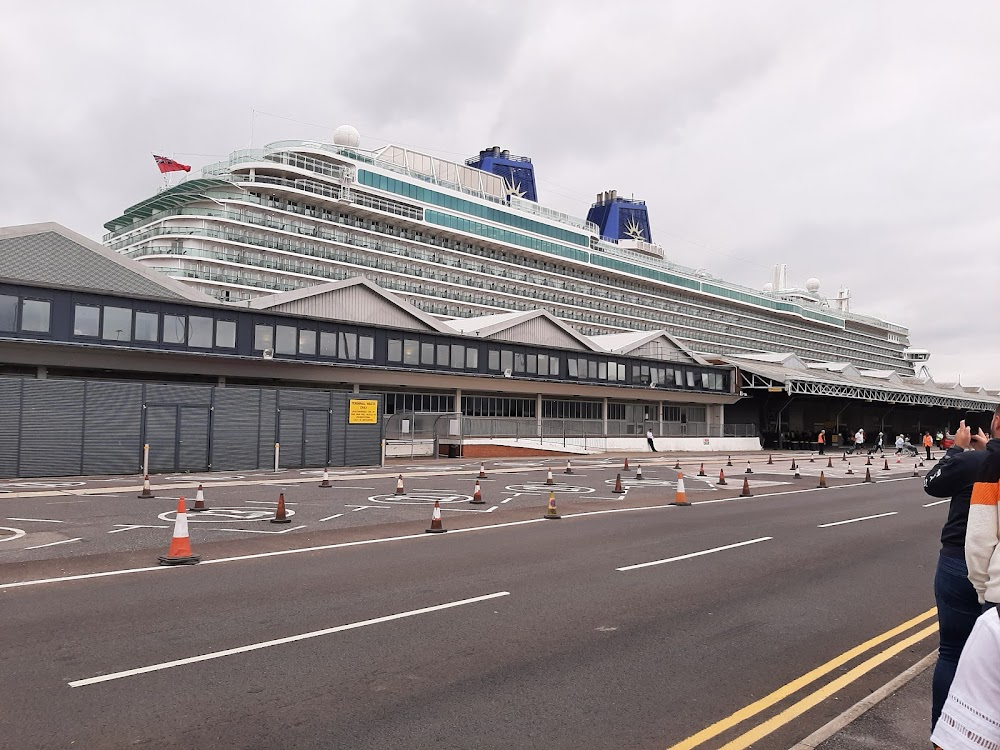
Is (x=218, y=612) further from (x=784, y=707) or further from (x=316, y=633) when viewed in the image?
(x=784, y=707)

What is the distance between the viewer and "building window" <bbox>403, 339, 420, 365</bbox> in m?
44.0

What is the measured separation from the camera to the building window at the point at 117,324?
106 feet

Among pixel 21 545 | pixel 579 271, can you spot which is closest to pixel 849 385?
pixel 579 271

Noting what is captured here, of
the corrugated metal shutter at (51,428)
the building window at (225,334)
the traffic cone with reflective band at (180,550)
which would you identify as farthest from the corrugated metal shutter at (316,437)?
the traffic cone with reflective band at (180,550)

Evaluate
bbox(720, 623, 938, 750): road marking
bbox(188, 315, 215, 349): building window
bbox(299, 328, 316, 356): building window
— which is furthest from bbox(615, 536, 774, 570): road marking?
bbox(299, 328, 316, 356): building window

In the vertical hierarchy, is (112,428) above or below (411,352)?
below

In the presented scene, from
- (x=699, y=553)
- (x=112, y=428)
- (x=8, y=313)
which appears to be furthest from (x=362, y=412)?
(x=699, y=553)

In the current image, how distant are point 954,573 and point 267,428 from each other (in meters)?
26.9

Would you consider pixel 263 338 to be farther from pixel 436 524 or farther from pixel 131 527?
pixel 436 524

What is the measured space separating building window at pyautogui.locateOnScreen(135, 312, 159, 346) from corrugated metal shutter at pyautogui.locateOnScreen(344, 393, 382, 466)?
10304 mm

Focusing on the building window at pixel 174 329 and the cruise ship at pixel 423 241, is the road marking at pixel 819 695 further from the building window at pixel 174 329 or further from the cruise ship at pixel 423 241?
the cruise ship at pixel 423 241

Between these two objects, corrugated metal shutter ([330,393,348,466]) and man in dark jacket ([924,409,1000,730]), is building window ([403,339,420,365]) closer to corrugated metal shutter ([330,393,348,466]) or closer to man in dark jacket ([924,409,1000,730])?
corrugated metal shutter ([330,393,348,466])

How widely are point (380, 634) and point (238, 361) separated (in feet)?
107

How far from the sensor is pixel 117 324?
3256cm
